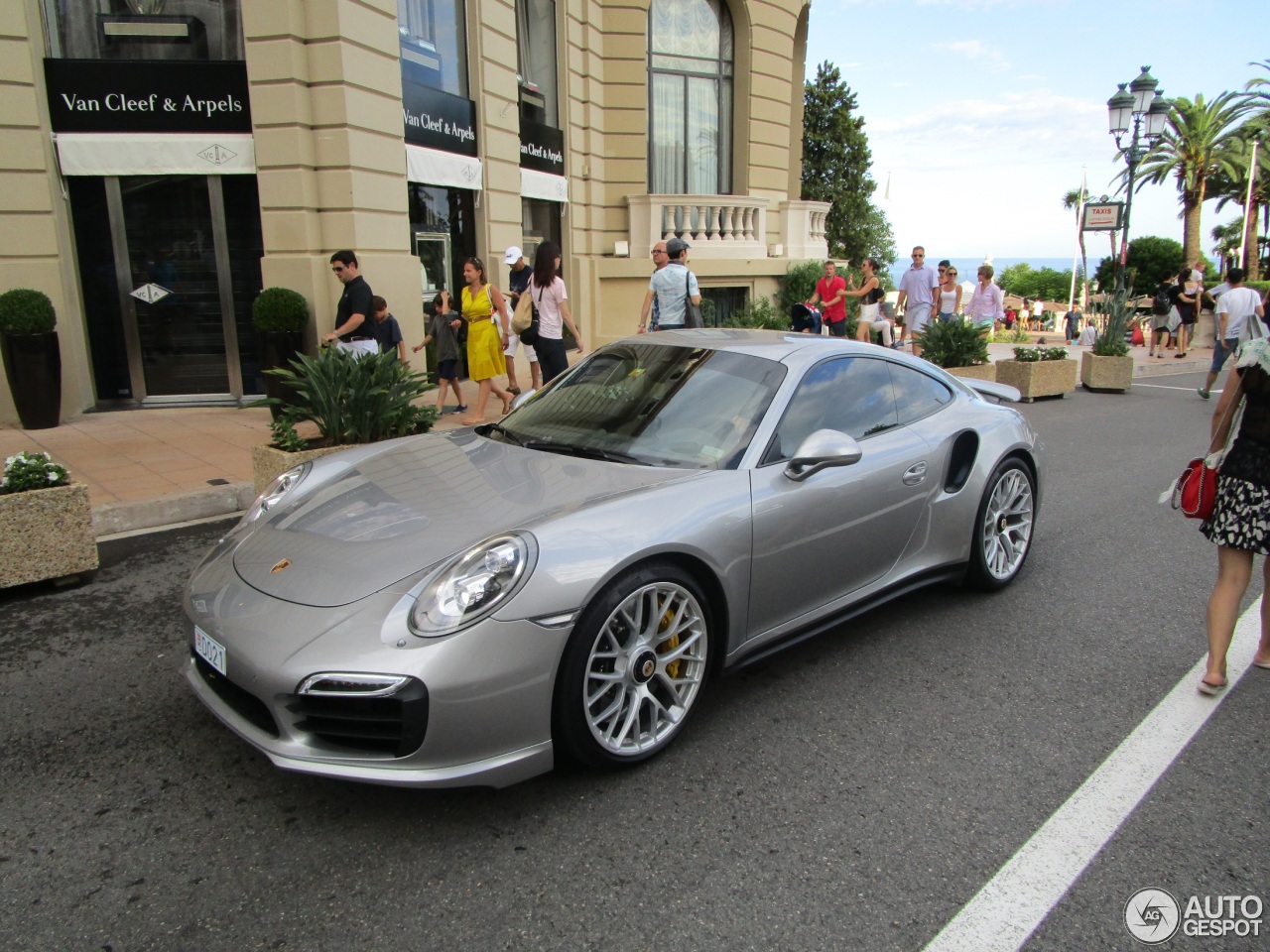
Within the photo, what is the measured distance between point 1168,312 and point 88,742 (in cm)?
2413

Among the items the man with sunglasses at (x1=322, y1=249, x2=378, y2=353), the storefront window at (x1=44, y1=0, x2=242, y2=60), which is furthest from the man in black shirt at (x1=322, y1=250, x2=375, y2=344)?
the storefront window at (x1=44, y1=0, x2=242, y2=60)

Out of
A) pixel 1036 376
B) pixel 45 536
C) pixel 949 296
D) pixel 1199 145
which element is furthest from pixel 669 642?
pixel 1199 145

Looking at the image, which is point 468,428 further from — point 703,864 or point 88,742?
point 703,864

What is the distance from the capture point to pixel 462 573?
2.86m

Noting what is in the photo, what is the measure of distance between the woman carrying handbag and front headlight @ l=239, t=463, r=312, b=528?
147 inches

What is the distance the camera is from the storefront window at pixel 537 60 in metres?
15.0

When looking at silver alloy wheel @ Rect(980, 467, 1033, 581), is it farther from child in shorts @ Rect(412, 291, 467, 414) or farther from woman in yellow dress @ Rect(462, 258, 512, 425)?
child in shorts @ Rect(412, 291, 467, 414)

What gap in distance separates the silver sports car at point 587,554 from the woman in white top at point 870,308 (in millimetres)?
9047

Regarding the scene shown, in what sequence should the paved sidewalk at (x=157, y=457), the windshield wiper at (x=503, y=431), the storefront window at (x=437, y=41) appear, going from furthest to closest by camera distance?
the storefront window at (x=437, y=41), the paved sidewalk at (x=157, y=457), the windshield wiper at (x=503, y=431)

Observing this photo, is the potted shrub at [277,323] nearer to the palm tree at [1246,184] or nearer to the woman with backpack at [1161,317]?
the woman with backpack at [1161,317]

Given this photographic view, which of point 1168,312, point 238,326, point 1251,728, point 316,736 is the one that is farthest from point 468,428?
point 1168,312

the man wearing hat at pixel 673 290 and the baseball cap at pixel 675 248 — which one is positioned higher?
the baseball cap at pixel 675 248

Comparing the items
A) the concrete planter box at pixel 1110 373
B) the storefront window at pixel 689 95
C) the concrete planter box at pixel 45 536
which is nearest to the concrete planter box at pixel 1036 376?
the concrete planter box at pixel 1110 373

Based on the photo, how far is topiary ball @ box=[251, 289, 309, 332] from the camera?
10.5 metres
